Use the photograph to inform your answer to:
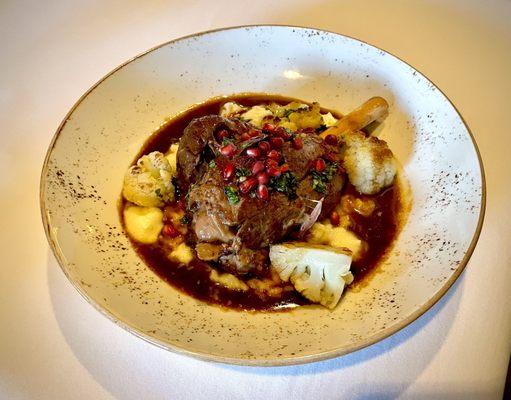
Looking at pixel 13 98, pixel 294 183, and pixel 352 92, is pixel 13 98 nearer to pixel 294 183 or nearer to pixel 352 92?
pixel 294 183

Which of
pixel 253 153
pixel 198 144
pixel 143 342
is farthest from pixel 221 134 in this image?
pixel 143 342

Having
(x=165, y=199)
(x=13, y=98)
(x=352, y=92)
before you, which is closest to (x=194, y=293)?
(x=165, y=199)

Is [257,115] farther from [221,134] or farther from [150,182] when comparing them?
[150,182]

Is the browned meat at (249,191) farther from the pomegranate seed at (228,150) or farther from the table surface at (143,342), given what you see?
the table surface at (143,342)

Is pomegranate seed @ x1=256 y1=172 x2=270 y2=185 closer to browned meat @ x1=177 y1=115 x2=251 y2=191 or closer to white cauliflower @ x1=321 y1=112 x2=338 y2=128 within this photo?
browned meat @ x1=177 y1=115 x2=251 y2=191

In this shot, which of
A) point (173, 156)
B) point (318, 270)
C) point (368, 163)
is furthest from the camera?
point (173, 156)

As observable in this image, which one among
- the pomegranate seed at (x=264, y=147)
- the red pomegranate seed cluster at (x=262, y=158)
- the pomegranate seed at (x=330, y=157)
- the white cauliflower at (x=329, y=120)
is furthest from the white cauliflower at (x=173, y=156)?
the white cauliflower at (x=329, y=120)
